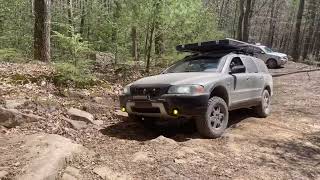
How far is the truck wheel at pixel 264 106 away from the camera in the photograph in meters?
10.3

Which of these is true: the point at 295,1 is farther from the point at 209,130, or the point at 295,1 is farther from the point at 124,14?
the point at 209,130

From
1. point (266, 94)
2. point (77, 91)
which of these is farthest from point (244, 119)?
point (77, 91)

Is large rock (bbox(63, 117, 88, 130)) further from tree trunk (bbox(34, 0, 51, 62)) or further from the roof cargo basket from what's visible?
tree trunk (bbox(34, 0, 51, 62))

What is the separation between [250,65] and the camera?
10.1m

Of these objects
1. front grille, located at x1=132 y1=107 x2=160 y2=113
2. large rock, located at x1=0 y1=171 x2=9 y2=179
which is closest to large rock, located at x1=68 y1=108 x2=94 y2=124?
front grille, located at x1=132 y1=107 x2=160 y2=113

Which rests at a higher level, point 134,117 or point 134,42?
point 134,42

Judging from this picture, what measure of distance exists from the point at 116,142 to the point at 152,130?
152cm

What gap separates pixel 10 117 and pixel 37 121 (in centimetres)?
47

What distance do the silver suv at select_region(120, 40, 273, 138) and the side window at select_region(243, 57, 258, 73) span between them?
0.12 m

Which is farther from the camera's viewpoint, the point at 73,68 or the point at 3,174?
the point at 73,68

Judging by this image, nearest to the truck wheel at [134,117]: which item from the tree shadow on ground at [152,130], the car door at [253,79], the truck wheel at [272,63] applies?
the tree shadow on ground at [152,130]

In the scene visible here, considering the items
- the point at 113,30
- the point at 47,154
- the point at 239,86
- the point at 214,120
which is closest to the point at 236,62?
the point at 239,86

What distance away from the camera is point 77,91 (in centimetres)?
1023

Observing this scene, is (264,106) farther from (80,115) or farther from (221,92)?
(80,115)
